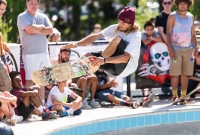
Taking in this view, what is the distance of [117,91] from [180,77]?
Result: 133 cm

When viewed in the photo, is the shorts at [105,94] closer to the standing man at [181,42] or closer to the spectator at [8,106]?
the standing man at [181,42]

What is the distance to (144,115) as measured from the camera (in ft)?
31.7

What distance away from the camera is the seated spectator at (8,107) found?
28.1ft

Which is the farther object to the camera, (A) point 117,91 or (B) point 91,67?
(A) point 117,91

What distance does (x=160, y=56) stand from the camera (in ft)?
37.6

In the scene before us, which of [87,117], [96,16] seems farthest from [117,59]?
[96,16]

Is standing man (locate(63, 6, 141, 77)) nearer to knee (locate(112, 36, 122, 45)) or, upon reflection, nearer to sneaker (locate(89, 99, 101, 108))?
knee (locate(112, 36, 122, 45))

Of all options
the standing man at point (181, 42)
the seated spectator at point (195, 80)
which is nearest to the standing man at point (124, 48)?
the standing man at point (181, 42)

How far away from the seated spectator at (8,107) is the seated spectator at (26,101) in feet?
1.21

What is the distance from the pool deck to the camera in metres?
8.35

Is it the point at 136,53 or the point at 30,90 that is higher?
the point at 136,53

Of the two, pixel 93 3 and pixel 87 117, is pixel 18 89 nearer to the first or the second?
pixel 87 117

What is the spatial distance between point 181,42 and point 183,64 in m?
0.41

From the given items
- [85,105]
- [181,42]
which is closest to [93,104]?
[85,105]
